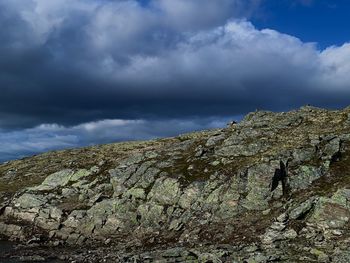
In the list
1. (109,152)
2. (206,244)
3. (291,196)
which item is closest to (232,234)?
(206,244)

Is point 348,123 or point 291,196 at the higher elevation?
point 348,123

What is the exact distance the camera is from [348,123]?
66125 mm

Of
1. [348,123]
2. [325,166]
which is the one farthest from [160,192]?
[348,123]

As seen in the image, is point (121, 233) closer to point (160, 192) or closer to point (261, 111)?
point (160, 192)

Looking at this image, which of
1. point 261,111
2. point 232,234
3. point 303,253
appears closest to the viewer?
point 303,253

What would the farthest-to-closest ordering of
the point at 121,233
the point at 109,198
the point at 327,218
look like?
the point at 109,198 < the point at 121,233 < the point at 327,218

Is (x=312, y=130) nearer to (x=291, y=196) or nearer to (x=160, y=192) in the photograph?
(x=291, y=196)

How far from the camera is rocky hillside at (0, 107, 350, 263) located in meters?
43.6

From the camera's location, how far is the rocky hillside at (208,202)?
4362 cm

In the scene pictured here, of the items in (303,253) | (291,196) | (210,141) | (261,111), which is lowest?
(303,253)

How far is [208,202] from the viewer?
53.6 metres

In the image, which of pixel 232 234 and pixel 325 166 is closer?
pixel 232 234

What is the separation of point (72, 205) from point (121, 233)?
11054 millimetres

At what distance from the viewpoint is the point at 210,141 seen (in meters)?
68.5
